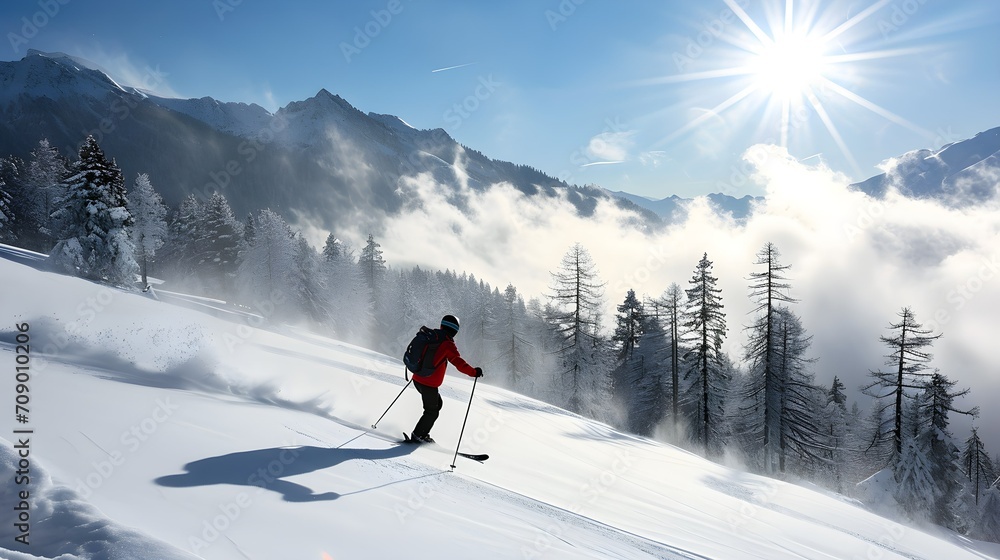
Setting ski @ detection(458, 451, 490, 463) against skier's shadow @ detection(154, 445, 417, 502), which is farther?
ski @ detection(458, 451, 490, 463)

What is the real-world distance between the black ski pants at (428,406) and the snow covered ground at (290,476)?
2.28 feet

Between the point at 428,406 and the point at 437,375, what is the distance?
594mm

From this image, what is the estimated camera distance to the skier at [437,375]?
7.73m

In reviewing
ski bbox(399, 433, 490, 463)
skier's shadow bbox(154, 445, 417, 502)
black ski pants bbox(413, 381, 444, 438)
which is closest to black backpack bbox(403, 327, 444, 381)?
black ski pants bbox(413, 381, 444, 438)

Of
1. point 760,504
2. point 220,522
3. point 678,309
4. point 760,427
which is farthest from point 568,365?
point 220,522

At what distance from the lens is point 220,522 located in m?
3.67

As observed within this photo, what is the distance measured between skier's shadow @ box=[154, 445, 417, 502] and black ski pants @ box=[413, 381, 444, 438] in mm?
1937

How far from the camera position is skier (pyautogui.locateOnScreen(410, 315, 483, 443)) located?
7.73 m

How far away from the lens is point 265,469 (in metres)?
4.93
